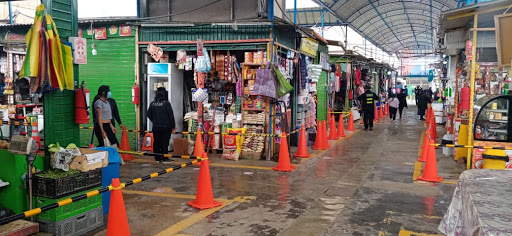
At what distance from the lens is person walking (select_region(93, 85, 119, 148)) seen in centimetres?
1002

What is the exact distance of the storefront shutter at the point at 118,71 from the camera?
12.5m

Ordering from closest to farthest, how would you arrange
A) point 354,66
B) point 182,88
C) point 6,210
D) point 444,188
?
1. point 6,210
2. point 444,188
3. point 182,88
4. point 354,66

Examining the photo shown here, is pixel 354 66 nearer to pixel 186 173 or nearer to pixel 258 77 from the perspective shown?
pixel 258 77

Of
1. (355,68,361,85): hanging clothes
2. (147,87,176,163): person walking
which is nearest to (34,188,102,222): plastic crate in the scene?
(147,87,176,163): person walking

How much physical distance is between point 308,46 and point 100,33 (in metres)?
6.65

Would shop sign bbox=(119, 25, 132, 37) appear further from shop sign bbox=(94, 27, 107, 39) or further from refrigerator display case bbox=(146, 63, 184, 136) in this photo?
refrigerator display case bbox=(146, 63, 184, 136)

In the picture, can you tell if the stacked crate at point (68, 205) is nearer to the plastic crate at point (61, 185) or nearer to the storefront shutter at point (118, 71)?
the plastic crate at point (61, 185)

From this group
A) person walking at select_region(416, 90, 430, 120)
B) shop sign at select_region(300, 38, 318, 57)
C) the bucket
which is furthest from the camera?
person walking at select_region(416, 90, 430, 120)

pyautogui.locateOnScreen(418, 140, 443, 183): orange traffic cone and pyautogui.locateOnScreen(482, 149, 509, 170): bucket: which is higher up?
pyautogui.locateOnScreen(482, 149, 509, 170): bucket

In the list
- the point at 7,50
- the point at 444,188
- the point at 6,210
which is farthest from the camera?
the point at 7,50

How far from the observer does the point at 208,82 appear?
490 inches

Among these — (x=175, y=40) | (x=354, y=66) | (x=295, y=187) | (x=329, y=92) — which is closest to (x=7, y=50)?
(x=175, y=40)

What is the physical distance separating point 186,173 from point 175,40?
432cm

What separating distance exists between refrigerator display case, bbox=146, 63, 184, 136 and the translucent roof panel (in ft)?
35.2
